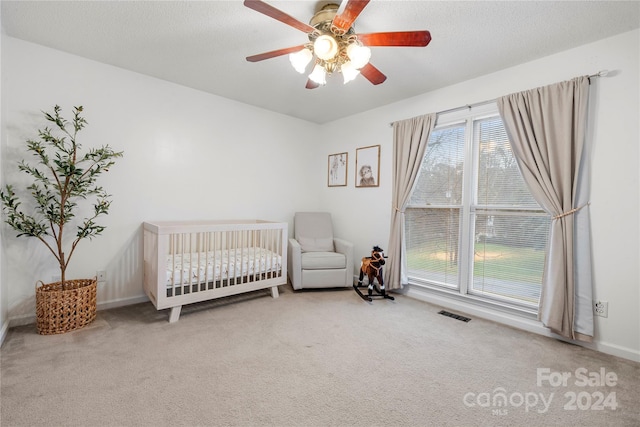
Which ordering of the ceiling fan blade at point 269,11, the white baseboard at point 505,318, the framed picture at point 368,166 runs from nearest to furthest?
1. the ceiling fan blade at point 269,11
2. the white baseboard at point 505,318
3. the framed picture at point 368,166

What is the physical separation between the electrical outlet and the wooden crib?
2744mm

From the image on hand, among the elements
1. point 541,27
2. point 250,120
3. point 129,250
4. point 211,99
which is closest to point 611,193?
point 541,27

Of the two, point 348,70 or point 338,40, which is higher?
point 338,40

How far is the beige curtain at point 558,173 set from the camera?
2105 mm

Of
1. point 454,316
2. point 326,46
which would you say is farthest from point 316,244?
point 326,46

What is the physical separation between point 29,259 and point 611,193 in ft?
15.4

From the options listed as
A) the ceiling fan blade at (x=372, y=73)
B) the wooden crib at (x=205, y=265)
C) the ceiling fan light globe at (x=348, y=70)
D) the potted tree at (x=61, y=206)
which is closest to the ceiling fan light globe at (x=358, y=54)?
the ceiling fan light globe at (x=348, y=70)

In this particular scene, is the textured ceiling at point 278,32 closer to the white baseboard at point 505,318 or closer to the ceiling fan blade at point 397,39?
the ceiling fan blade at point 397,39

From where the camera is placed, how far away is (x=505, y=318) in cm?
252

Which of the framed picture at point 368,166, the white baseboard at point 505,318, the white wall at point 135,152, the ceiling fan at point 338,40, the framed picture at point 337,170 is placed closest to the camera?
the ceiling fan at point 338,40

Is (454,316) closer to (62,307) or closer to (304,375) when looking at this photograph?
(304,375)

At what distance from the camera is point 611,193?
2.03m

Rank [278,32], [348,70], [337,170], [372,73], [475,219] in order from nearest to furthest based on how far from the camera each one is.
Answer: [348,70] < [372,73] < [278,32] < [475,219] < [337,170]

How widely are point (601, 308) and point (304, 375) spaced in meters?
2.29
